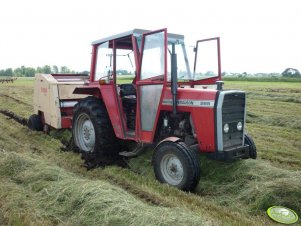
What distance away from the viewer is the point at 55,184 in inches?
183

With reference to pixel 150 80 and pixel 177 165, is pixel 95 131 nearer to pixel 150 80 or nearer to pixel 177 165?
pixel 150 80

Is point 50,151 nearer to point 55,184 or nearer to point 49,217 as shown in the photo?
point 55,184

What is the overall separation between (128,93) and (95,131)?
0.95 meters

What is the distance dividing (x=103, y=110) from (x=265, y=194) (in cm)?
345

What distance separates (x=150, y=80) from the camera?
5.68 metres

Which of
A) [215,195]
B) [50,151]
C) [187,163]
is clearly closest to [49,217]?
[187,163]

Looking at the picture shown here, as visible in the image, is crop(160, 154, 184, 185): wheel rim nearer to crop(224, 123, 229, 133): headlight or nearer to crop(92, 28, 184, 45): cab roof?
crop(224, 123, 229, 133): headlight

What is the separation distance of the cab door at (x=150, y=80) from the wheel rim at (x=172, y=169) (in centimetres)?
58

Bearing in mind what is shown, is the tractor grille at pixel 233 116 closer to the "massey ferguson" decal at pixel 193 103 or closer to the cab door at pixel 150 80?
the "massey ferguson" decal at pixel 193 103

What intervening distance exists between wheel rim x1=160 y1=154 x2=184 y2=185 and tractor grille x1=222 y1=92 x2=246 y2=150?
2.44ft

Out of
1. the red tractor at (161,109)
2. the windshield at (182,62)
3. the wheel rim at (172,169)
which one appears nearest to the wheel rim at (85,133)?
the red tractor at (161,109)

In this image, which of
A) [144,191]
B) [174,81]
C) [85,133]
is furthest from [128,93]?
[144,191]

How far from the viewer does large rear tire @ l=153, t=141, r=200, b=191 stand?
4.97 metres

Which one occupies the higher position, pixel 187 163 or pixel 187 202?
pixel 187 163
